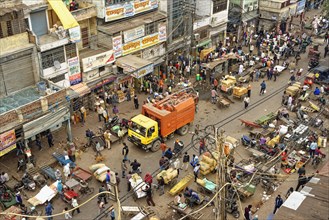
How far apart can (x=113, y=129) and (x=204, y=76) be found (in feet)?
44.9

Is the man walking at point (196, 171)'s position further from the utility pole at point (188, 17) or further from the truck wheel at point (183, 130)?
the utility pole at point (188, 17)

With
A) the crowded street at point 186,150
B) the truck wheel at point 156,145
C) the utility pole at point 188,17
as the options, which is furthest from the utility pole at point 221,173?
the utility pole at point 188,17

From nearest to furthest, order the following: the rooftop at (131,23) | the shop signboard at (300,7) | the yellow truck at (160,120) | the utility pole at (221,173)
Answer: the utility pole at (221,173), the yellow truck at (160,120), the rooftop at (131,23), the shop signboard at (300,7)

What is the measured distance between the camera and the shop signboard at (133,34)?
38.0 metres

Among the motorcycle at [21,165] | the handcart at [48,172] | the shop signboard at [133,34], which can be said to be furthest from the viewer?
the shop signboard at [133,34]

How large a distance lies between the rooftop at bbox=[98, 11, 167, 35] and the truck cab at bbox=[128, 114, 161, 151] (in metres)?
9.69

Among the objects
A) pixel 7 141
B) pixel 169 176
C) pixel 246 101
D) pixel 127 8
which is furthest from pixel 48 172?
pixel 246 101

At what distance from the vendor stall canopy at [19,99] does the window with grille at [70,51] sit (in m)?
4.01

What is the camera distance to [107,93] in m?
38.5

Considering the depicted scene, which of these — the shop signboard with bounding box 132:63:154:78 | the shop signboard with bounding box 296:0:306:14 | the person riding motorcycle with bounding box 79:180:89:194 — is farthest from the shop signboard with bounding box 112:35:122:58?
the shop signboard with bounding box 296:0:306:14

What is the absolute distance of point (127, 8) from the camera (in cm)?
3816

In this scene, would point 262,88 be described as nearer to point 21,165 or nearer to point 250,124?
point 250,124

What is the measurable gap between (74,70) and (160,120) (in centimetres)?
892

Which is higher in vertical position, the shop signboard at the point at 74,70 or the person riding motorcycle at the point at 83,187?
the shop signboard at the point at 74,70
